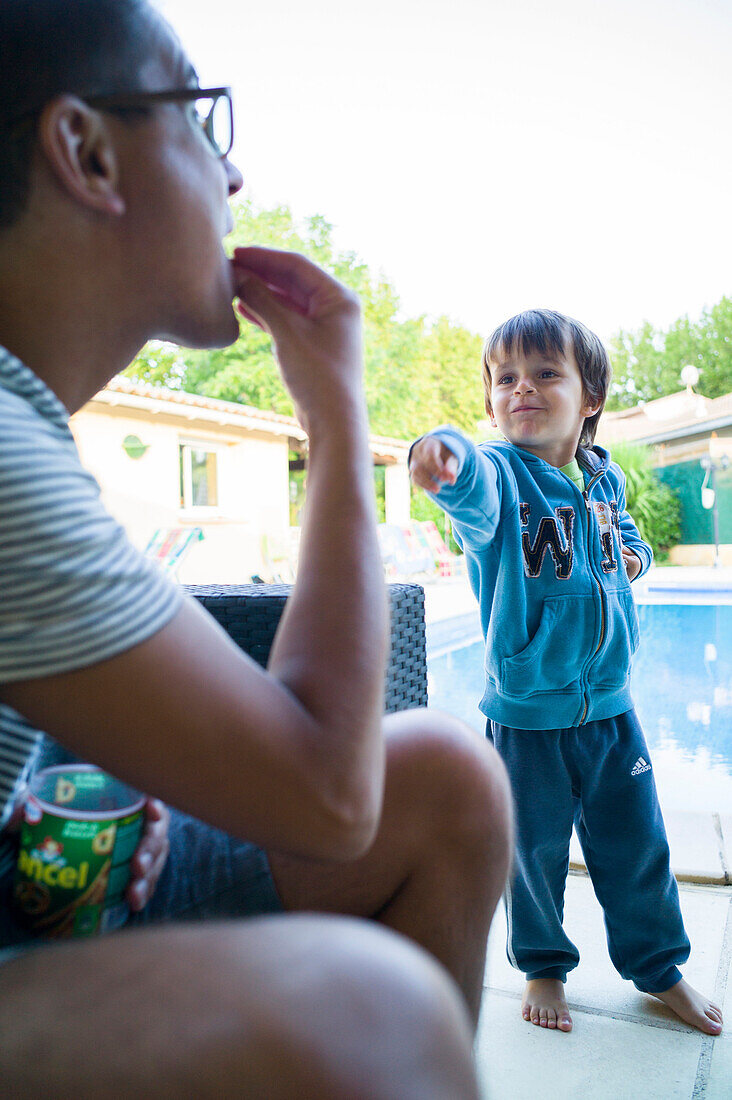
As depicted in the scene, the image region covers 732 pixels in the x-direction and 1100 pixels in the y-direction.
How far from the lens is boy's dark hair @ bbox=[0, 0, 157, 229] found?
2.46 feet

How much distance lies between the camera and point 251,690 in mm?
613

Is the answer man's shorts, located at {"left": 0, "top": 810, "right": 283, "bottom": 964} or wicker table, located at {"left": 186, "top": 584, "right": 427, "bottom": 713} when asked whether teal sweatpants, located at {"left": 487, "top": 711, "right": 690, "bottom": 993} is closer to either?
wicker table, located at {"left": 186, "top": 584, "right": 427, "bottom": 713}

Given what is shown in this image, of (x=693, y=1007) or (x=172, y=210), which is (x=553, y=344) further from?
(x=693, y=1007)

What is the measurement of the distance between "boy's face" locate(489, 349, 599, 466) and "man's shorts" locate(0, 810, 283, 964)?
1.28 meters

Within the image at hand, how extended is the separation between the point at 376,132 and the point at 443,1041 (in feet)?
125

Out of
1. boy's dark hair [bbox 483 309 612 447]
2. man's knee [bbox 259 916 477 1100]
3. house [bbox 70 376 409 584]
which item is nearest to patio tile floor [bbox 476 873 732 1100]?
man's knee [bbox 259 916 477 1100]

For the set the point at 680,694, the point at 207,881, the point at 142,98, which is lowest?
the point at 680,694

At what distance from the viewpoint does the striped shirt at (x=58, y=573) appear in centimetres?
56

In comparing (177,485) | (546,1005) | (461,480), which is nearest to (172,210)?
(461,480)

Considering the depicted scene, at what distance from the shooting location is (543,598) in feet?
5.86

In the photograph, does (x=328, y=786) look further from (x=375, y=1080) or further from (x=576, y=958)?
(x=576, y=958)

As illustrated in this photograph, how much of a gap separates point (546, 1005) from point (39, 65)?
5.53ft

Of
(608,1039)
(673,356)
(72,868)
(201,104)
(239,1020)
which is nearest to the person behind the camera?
(239,1020)

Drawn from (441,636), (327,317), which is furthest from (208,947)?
(441,636)
